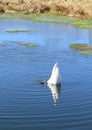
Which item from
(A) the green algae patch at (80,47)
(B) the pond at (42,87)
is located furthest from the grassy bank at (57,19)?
(A) the green algae patch at (80,47)

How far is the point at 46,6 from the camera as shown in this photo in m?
53.0

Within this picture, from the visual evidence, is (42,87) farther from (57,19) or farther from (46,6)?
(46,6)

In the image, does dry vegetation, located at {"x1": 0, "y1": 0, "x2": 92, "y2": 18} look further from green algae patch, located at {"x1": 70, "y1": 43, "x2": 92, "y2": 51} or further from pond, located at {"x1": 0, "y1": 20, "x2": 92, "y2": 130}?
green algae patch, located at {"x1": 70, "y1": 43, "x2": 92, "y2": 51}

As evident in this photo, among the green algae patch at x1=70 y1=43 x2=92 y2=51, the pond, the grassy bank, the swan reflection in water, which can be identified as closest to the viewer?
the pond

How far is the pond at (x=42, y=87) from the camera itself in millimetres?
14438

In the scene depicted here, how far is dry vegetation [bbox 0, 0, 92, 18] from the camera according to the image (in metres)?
50.9

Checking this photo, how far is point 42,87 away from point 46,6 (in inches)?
1413

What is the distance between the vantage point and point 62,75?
20484 millimetres

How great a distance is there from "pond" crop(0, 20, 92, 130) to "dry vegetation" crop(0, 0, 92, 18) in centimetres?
1867

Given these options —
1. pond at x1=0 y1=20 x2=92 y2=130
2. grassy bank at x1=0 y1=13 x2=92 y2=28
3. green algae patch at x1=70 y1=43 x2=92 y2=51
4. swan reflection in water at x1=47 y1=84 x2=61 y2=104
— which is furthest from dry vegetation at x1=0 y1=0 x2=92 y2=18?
swan reflection in water at x1=47 y1=84 x2=61 y2=104

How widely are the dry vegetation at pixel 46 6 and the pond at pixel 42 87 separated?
735 inches

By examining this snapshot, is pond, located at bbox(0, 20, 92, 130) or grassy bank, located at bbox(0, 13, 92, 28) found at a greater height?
pond, located at bbox(0, 20, 92, 130)

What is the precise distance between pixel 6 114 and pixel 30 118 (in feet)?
3.12

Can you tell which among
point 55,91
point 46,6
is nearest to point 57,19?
point 46,6
